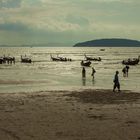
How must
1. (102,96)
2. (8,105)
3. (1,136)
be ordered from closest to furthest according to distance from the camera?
(1,136), (8,105), (102,96)

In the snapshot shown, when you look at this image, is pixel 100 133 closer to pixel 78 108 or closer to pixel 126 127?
pixel 126 127

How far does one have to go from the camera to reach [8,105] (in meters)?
23.9

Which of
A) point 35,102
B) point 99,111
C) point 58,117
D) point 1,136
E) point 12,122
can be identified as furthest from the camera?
point 35,102

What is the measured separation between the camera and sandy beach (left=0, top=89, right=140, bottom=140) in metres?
15.2

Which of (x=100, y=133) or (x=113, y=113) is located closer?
(x=100, y=133)

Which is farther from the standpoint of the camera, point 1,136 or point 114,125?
point 114,125

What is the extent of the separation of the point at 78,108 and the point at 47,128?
620 cm

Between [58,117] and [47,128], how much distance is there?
9.57 feet

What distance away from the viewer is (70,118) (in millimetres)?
18984

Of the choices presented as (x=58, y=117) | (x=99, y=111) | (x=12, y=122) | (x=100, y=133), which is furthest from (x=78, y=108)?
(x=100, y=133)

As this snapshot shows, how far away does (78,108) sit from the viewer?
22.5m

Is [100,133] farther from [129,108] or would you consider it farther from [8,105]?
[8,105]

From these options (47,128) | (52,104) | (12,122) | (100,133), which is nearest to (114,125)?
(100,133)

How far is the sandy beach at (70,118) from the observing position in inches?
600
